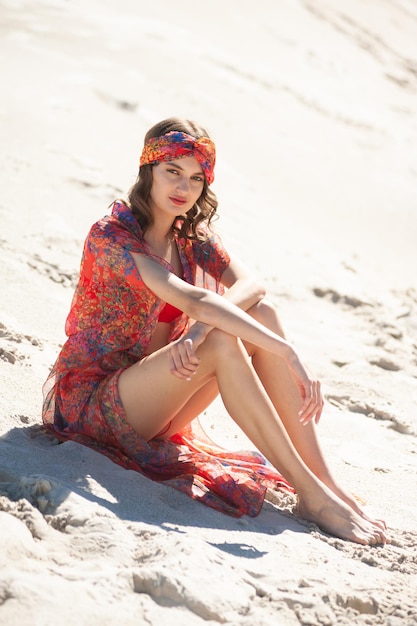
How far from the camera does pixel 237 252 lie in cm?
696

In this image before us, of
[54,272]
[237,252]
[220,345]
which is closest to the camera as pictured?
[220,345]

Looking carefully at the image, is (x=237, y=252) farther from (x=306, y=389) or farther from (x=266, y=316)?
(x=306, y=389)

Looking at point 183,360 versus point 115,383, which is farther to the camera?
point 115,383

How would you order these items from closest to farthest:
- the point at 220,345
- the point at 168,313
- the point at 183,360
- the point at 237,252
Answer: the point at 183,360 < the point at 220,345 < the point at 168,313 < the point at 237,252

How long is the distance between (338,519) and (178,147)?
1.57 m

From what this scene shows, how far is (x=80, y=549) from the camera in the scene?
2707 mm

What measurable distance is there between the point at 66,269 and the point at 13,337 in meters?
1.32

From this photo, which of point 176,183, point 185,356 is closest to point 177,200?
point 176,183

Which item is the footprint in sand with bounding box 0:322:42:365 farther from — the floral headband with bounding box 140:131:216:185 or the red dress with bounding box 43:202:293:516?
the floral headband with bounding box 140:131:216:185

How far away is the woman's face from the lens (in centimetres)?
361

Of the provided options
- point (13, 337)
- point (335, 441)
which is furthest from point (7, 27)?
point (335, 441)

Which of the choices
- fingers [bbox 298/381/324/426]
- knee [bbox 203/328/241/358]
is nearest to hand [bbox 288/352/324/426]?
fingers [bbox 298/381/324/426]

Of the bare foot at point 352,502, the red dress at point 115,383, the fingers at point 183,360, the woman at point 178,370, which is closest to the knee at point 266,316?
the woman at point 178,370

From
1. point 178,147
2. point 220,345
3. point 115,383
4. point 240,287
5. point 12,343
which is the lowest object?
point 12,343
